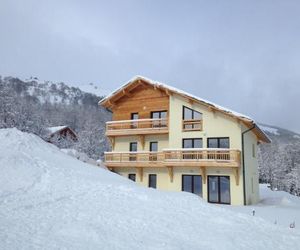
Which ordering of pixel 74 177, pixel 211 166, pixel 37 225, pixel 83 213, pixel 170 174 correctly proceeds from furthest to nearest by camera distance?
1. pixel 170 174
2. pixel 211 166
3. pixel 74 177
4. pixel 83 213
5. pixel 37 225

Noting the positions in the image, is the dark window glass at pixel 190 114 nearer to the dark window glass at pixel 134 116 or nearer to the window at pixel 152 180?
the dark window glass at pixel 134 116

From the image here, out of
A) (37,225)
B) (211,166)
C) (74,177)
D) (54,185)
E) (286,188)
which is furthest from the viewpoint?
(286,188)

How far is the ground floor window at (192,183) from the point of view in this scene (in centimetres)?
2178

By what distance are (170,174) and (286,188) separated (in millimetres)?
35990

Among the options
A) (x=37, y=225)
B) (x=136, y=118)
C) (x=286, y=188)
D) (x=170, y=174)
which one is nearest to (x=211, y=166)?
(x=170, y=174)

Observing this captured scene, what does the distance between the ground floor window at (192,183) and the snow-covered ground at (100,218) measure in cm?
1102

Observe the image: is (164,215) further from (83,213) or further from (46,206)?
(46,206)

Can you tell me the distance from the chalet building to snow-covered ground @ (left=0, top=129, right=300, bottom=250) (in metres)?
10.5

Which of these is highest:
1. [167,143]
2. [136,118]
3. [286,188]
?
[136,118]

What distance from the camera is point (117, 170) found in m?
25.3

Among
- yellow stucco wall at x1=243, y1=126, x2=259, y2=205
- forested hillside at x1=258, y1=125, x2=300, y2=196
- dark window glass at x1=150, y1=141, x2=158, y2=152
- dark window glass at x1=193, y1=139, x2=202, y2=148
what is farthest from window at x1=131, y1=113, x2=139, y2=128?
forested hillside at x1=258, y1=125, x2=300, y2=196

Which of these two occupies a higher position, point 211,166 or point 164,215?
point 211,166

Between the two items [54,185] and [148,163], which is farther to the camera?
[148,163]

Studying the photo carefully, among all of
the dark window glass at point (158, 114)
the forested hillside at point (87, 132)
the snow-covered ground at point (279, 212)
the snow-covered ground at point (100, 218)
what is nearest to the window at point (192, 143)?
the dark window glass at point (158, 114)
